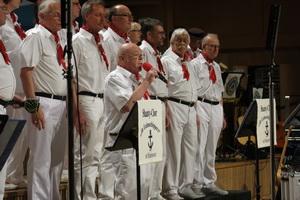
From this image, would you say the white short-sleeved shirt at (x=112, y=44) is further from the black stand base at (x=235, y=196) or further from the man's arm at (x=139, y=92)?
the black stand base at (x=235, y=196)

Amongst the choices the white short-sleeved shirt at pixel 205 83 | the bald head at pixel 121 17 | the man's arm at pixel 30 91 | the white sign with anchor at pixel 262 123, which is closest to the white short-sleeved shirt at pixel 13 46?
the man's arm at pixel 30 91

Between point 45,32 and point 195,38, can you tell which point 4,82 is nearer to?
point 45,32

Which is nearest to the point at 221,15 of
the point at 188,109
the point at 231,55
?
the point at 231,55

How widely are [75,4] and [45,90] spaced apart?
0.88 meters

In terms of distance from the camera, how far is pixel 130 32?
6.54m

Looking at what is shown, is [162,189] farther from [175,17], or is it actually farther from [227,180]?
[175,17]

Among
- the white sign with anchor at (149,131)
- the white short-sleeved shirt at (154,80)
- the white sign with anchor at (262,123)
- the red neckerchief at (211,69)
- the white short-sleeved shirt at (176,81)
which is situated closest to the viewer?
the white sign with anchor at (149,131)

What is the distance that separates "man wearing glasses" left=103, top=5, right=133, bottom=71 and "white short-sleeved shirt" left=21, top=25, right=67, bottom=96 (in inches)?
34.6

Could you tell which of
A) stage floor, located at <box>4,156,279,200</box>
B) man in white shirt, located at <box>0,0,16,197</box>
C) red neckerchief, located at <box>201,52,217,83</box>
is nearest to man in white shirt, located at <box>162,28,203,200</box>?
red neckerchief, located at <box>201,52,217,83</box>

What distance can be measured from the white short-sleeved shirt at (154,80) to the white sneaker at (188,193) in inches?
40.7

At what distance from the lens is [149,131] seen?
4.59m

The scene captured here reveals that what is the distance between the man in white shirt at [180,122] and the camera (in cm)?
648

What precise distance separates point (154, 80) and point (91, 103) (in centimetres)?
105

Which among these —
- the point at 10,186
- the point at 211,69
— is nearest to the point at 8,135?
the point at 10,186
